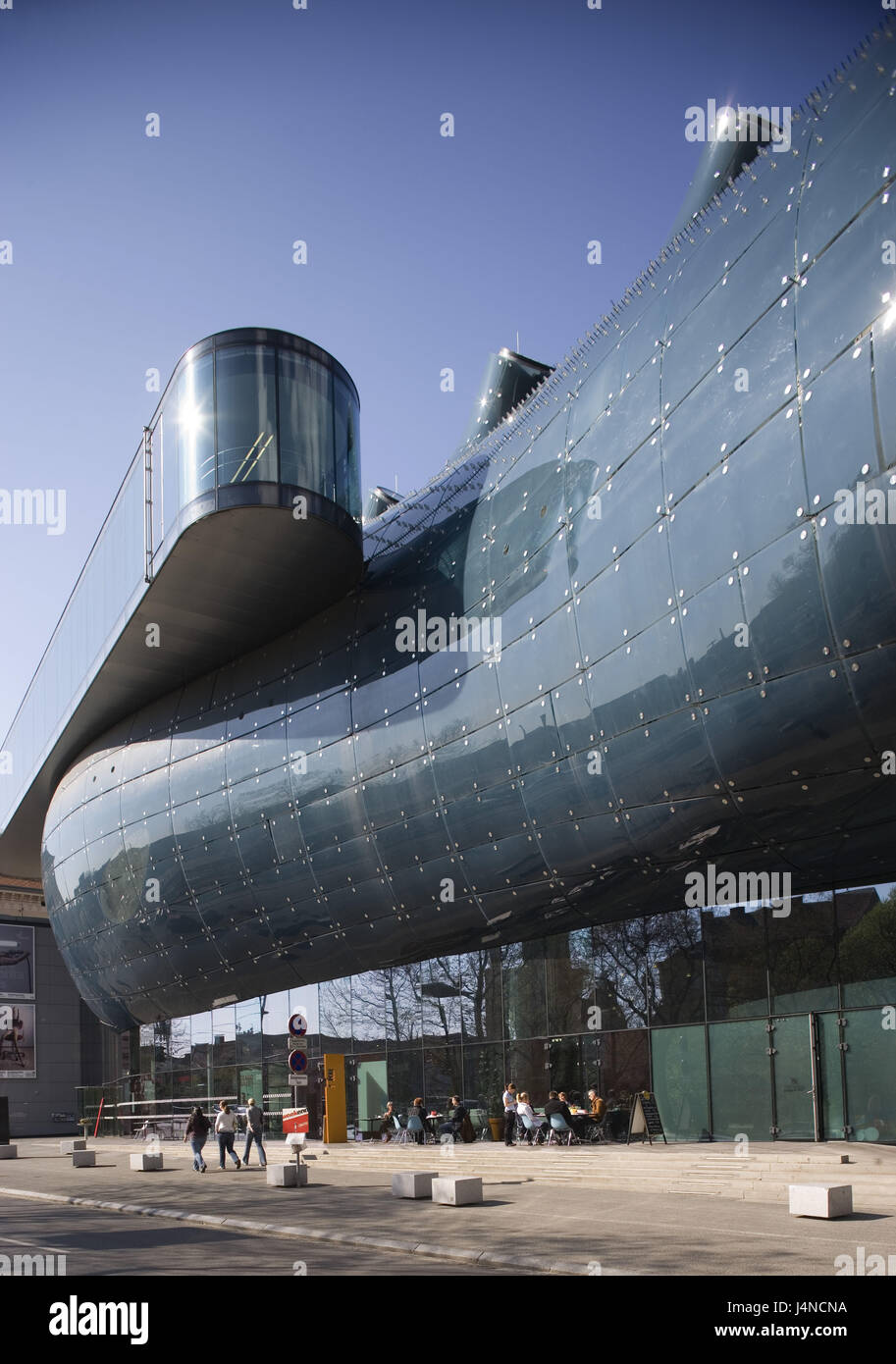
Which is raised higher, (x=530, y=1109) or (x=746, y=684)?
(x=746, y=684)

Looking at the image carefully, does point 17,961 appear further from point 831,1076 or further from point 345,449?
point 831,1076

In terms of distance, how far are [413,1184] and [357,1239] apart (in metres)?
4.17

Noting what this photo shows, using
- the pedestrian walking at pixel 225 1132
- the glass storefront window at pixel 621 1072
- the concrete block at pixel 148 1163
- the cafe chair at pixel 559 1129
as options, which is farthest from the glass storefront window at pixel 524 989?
the concrete block at pixel 148 1163

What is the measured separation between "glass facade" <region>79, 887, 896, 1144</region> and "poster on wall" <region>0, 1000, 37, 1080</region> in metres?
36.9

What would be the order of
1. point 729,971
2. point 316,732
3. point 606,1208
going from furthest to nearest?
point 316,732, point 729,971, point 606,1208

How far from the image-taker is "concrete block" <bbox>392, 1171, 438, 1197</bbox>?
17016mm

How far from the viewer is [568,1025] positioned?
23203 mm

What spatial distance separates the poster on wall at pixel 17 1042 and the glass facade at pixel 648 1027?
36853 mm

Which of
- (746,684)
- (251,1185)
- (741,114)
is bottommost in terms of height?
(251,1185)

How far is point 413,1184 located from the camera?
17.0 meters

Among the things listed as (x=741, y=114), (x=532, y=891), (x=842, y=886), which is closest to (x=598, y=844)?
(x=532, y=891)

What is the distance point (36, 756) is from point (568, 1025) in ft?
75.4

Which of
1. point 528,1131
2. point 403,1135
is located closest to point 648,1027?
point 528,1131
